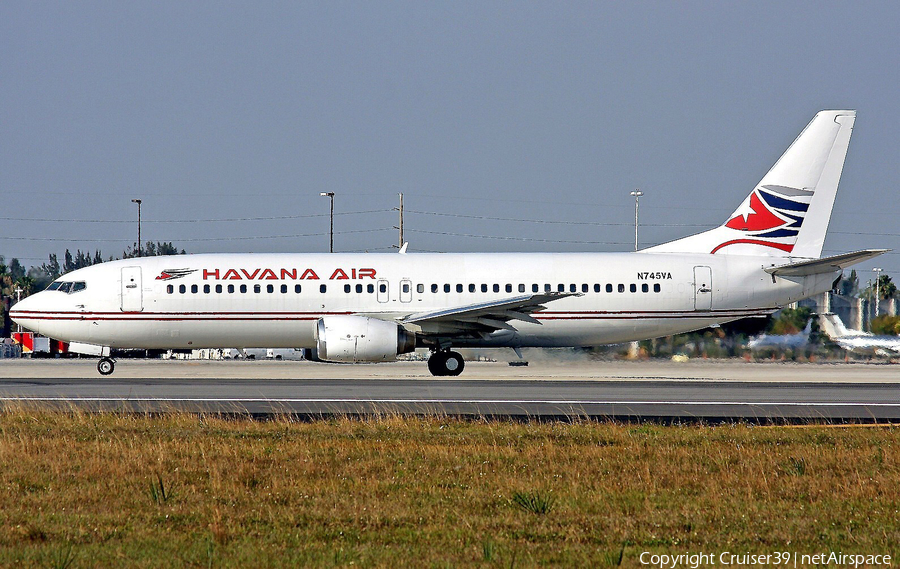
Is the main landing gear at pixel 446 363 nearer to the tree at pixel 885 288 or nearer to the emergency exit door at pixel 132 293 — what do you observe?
the emergency exit door at pixel 132 293

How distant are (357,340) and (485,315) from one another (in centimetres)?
388

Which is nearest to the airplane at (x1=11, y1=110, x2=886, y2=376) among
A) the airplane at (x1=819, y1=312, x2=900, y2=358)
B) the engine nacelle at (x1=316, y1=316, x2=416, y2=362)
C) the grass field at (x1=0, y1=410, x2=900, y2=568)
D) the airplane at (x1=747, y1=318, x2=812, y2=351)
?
the engine nacelle at (x1=316, y1=316, x2=416, y2=362)

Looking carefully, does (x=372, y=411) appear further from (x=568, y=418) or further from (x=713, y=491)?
(x=713, y=491)

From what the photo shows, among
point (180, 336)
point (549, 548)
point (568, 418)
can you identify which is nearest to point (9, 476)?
point (549, 548)

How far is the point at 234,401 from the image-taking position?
20016 millimetres

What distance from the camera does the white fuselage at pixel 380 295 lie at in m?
30.2

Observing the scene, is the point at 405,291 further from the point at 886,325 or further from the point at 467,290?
the point at 886,325

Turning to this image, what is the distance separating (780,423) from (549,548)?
10.1m

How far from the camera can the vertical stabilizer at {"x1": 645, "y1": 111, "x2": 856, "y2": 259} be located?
31609 mm

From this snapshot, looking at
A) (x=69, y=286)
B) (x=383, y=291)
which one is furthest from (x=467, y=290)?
(x=69, y=286)

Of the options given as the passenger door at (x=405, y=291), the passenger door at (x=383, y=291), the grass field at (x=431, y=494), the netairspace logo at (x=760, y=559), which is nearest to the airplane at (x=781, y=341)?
the passenger door at (x=405, y=291)

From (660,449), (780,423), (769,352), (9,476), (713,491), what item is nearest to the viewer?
(713,491)

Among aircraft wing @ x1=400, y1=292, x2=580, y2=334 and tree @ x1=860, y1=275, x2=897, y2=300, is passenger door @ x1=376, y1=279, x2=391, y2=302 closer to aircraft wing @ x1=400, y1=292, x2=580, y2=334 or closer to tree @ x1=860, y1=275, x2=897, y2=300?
aircraft wing @ x1=400, y1=292, x2=580, y2=334

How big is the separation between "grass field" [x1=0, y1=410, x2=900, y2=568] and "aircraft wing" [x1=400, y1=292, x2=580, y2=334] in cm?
1331
